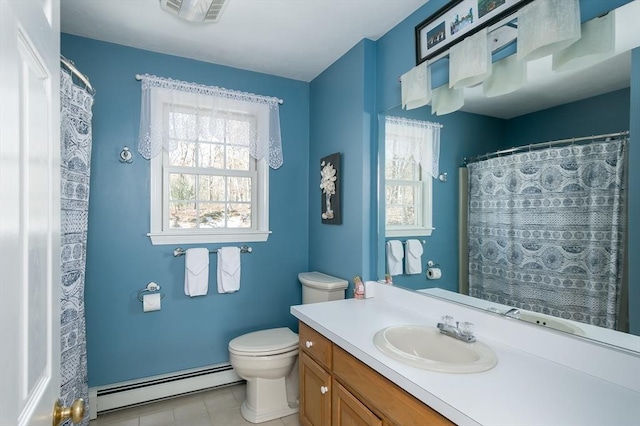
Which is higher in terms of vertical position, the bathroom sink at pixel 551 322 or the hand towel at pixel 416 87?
the hand towel at pixel 416 87

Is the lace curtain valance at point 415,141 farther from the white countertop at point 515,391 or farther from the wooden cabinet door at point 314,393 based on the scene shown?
the wooden cabinet door at point 314,393

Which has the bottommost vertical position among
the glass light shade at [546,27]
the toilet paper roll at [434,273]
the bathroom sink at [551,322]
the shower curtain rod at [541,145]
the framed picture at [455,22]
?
the bathroom sink at [551,322]

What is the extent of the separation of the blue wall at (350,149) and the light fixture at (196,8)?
926 millimetres

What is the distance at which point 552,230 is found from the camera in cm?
135

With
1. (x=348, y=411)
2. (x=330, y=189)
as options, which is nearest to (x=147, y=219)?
(x=330, y=189)

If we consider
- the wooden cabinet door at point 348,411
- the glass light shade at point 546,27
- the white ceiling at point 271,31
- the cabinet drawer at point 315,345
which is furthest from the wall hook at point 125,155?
the glass light shade at point 546,27

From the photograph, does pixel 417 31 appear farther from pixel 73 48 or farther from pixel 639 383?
pixel 73 48

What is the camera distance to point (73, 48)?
2246 millimetres

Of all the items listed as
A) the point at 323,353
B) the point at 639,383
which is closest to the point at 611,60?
the point at 639,383

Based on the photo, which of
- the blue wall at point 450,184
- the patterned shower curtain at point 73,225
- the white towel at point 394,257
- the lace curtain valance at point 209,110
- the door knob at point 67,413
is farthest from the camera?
the lace curtain valance at point 209,110

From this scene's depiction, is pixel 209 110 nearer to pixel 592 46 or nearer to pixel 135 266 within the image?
pixel 135 266

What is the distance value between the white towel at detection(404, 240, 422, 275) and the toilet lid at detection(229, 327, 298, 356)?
91cm

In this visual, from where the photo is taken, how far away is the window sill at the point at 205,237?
8.08ft

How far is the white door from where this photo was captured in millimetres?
503
